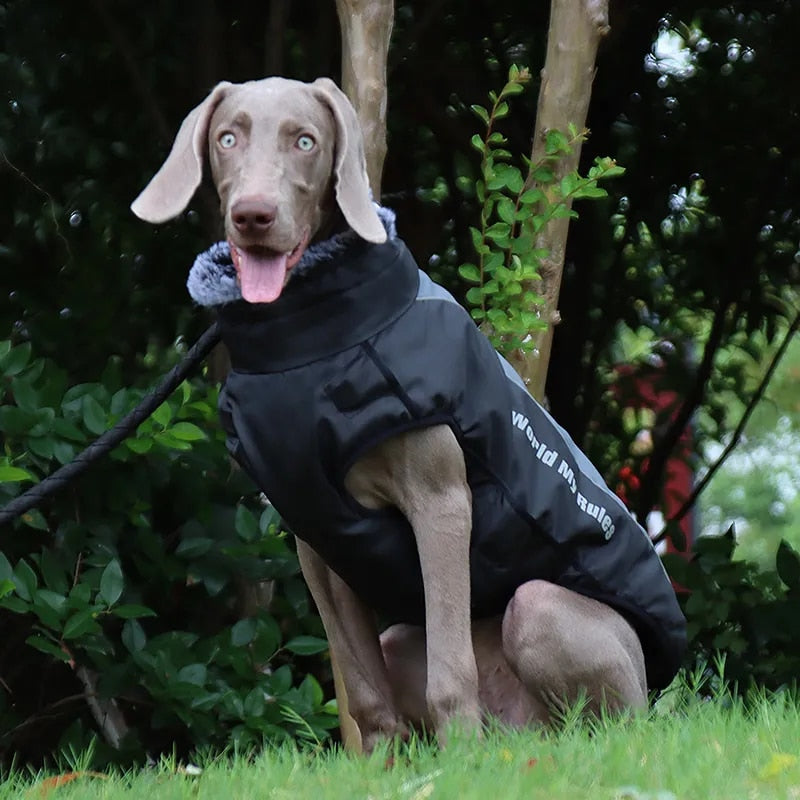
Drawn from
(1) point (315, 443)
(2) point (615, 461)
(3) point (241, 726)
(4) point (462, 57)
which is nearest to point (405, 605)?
(1) point (315, 443)

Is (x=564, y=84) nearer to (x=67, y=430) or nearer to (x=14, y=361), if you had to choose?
(x=67, y=430)

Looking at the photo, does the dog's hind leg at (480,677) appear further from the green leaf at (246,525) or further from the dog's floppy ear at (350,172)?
the green leaf at (246,525)

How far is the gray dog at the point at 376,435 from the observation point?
334 centimetres

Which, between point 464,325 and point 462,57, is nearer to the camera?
point 464,325

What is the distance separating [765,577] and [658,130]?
83.9 inches

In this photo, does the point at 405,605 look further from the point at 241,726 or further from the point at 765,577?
the point at 765,577

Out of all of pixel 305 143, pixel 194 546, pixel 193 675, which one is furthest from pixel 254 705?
pixel 305 143

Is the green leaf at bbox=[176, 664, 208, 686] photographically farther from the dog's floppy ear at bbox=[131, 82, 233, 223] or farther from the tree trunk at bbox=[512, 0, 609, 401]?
the dog's floppy ear at bbox=[131, 82, 233, 223]

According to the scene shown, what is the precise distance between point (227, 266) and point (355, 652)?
3.30 ft

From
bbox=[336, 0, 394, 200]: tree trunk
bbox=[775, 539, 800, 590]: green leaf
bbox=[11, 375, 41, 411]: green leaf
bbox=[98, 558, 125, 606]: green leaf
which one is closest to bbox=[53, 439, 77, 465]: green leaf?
bbox=[11, 375, 41, 411]: green leaf

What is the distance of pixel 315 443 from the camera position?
335 centimetres

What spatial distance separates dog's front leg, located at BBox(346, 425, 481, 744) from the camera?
3.42m

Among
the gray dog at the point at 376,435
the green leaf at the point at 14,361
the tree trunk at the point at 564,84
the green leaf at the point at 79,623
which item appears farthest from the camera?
the green leaf at the point at 14,361

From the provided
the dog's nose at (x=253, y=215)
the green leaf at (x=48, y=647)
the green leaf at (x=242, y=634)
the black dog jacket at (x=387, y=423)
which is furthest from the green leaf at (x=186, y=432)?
the dog's nose at (x=253, y=215)
